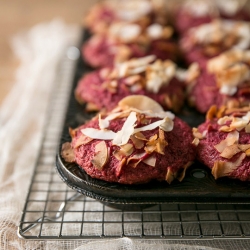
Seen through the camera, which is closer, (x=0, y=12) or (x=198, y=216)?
(x=198, y=216)

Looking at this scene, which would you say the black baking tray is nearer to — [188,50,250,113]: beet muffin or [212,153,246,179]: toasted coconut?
[212,153,246,179]: toasted coconut

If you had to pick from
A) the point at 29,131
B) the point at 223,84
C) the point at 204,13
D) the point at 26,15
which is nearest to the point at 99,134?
the point at 223,84

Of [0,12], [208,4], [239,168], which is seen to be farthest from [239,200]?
[0,12]

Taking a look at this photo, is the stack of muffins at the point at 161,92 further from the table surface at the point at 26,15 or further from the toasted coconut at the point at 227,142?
the table surface at the point at 26,15

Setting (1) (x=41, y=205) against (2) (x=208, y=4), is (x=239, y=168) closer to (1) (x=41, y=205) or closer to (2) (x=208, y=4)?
(1) (x=41, y=205)

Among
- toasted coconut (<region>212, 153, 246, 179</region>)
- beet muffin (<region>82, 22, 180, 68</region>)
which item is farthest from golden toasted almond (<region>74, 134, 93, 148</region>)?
beet muffin (<region>82, 22, 180, 68</region>)

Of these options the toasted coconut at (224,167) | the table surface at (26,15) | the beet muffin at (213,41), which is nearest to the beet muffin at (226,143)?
the toasted coconut at (224,167)
